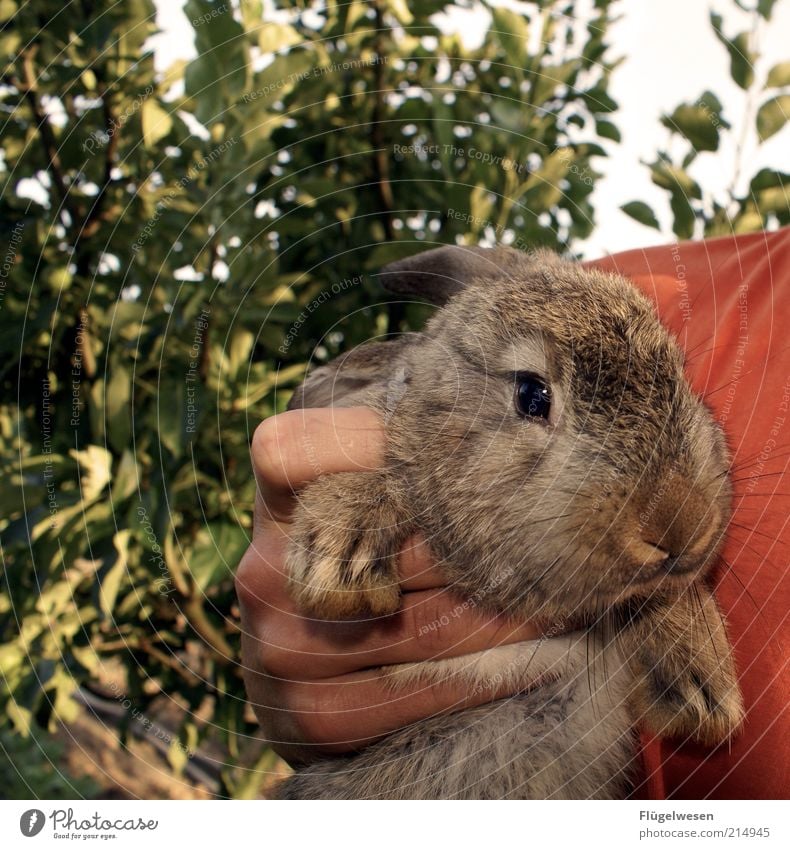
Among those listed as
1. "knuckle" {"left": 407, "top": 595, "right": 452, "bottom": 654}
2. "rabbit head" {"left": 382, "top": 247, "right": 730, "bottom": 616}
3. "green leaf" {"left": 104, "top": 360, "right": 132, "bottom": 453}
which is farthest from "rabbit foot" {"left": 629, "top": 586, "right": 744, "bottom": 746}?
"green leaf" {"left": 104, "top": 360, "right": 132, "bottom": 453}

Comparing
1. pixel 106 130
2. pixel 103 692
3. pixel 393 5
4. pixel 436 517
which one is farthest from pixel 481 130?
pixel 103 692

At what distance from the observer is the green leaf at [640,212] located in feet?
6.11

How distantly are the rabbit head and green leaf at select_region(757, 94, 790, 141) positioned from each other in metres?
0.63

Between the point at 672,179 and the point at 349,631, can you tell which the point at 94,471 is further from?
the point at 672,179

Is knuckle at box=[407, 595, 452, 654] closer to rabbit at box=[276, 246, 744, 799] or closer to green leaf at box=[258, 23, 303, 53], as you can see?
rabbit at box=[276, 246, 744, 799]

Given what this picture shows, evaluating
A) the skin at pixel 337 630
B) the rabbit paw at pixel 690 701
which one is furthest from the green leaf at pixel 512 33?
the rabbit paw at pixel 690 701

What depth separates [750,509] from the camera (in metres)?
1.59

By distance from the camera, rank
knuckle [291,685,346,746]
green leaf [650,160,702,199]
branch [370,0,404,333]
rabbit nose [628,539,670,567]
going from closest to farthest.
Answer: rabbit nose [628,539,670,567] < knuckle [291,685,346,746] < green leaf [650,160,702,199] < branch [370,0,404,333]

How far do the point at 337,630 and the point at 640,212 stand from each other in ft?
4.01

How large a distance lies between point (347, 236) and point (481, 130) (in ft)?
1.47

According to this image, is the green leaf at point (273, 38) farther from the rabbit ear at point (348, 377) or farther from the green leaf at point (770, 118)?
the green leaf at point (770, 118)

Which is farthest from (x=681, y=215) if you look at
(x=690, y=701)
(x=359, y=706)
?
(x=359, y=706)

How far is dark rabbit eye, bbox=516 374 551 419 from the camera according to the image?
142 centimetres

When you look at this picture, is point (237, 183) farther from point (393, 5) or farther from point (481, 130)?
point (481, 130)
